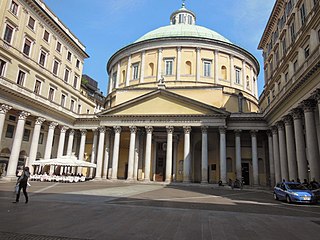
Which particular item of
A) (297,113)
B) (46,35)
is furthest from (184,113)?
(46,35)

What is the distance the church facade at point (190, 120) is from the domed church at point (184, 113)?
133mm

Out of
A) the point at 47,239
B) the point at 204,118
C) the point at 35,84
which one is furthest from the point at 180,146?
the point at 47,239

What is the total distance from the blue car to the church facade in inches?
156

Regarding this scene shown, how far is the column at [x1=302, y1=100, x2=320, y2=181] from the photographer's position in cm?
1806

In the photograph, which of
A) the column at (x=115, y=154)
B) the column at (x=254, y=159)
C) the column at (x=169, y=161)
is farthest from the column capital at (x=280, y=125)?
the column at (x=115, y=154)

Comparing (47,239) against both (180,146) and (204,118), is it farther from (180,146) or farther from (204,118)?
(180,146)

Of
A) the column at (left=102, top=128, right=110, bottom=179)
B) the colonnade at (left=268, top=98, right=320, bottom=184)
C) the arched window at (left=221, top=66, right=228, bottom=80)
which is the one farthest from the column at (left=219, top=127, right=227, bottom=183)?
the column at (left=102, top=128, right=110, bottom=179)

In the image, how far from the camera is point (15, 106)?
26047mm

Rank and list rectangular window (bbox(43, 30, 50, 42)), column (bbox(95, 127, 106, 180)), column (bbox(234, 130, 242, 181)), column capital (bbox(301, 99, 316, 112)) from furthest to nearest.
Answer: column (bbox(95, 127, 106, 180))
rectangular window (bbox(43, 30, 50, 42))
column (bbox(234, 130, 242, 181))
column capital (bbox(301, 99, 316, 112))

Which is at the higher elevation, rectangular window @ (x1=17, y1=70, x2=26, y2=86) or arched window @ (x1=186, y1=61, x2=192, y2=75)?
arched window @ (x1=186, y1=61, x2=192, y2=75)

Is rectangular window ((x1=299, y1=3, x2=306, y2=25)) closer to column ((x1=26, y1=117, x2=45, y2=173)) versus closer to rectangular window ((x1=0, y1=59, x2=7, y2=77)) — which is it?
rectangular window ((x1=0, y1=59, x2=7, y2=77))

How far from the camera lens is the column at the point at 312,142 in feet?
59.3

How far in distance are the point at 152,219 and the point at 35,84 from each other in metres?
27.7

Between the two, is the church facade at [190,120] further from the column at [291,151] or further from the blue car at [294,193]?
the blue car at [294,193]
